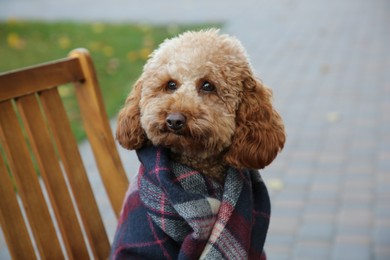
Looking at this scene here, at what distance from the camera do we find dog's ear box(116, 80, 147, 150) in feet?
5.65

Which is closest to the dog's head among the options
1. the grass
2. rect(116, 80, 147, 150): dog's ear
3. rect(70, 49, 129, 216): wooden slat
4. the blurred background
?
rect(116, 80, 147, 150): dog's ear

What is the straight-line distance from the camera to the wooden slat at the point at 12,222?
173 cm

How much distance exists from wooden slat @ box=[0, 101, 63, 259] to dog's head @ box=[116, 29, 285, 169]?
1.14 ft

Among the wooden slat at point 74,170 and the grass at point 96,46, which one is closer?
the wooden slat at point 74,170

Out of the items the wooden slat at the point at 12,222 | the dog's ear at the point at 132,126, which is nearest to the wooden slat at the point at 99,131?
the dog's ear at the point at 132,126

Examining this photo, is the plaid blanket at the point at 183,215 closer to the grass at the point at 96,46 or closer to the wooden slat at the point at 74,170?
the wooden slat at the point at 74,170

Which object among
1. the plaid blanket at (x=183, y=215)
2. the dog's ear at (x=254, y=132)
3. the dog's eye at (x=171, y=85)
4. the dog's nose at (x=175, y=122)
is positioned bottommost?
the plaid blanket at (x=183, y=215)

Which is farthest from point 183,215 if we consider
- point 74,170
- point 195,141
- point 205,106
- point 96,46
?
point 96,46

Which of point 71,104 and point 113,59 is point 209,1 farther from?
point 71,104

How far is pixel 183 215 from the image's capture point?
1583 millimetres

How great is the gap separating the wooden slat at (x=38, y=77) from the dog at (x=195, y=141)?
34 centimetres

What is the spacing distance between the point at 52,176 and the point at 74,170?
0.10 meters

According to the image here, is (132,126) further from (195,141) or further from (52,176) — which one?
(52,176)

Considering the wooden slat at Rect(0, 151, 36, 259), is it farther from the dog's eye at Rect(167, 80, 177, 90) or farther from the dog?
the dog's eye at Rect(167, 80, 177, 90)
